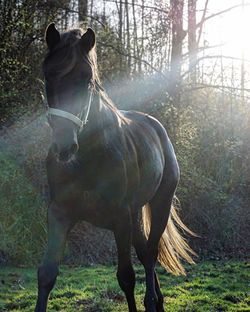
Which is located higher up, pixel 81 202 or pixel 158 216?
pixel 81 202

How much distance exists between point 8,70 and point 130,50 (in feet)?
10.6

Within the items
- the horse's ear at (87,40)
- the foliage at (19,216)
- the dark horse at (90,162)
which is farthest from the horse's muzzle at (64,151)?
the foliage at (19,216)

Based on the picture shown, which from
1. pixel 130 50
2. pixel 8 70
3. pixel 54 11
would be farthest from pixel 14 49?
pixel 130 50

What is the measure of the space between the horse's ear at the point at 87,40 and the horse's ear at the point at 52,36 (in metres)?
0.15

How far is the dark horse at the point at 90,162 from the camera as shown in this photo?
112 inches

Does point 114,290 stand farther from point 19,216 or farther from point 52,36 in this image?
point 52,36

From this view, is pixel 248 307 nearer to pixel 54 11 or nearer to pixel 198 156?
pixel 198 156

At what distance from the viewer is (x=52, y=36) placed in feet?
9.84

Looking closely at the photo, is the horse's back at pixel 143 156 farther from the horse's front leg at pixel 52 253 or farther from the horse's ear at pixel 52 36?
the horse's ear at pixel 52 36

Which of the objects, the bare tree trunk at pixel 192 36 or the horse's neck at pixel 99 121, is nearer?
the horse's neck at pixel 99 121

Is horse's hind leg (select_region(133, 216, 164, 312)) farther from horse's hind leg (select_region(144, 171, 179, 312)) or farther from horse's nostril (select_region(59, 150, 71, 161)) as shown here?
horse's nostril (select_region(59, 150, 71, 161))

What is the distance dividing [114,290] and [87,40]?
372 cm

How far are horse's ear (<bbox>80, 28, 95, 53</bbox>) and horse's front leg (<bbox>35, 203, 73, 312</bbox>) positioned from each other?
42.2 inches

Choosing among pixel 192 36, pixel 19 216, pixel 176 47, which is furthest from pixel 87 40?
pixel 192 36
